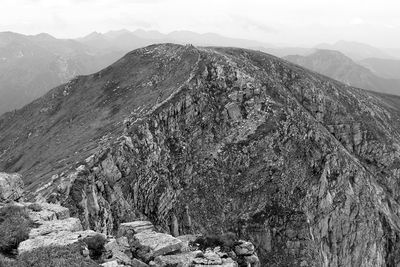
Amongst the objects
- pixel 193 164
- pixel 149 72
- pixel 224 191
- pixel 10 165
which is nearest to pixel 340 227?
pixel 224 191

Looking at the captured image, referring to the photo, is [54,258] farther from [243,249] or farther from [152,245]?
[243,249]

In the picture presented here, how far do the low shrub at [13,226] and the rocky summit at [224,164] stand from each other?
23.9 m

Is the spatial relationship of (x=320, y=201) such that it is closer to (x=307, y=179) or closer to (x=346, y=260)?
(x=307, y=179)

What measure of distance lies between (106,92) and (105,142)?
115 feet

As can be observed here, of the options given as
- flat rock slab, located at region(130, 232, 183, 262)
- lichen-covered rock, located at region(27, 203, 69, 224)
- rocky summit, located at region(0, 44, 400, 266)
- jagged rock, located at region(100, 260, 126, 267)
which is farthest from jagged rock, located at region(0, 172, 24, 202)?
rocky summit, located at region(0, 44, 400, 266)

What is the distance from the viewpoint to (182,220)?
64500 millimetres

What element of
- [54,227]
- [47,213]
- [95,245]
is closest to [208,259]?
[95,245]

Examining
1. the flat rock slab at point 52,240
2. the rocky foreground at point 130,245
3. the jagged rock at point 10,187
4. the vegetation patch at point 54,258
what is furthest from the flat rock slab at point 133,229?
the jagged rock at point 10,187

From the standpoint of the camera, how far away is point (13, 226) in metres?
22.4

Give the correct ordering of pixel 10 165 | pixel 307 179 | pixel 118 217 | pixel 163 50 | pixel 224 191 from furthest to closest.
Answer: pixel 163 50
pixel 10 165
pixel 307 179
pixel 224 191
pixel 118 217

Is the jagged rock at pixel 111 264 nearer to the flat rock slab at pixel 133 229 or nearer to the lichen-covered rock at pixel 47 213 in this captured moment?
the flat rock slab at pixel 133 229

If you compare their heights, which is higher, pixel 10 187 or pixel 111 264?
pixel 10 187

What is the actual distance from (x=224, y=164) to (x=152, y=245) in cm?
4849

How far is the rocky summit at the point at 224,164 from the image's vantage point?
2372 inches
